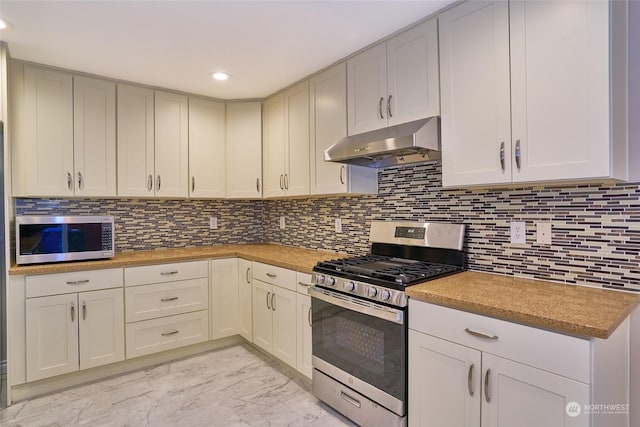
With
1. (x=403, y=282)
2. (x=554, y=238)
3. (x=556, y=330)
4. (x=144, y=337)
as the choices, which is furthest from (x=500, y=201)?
(x=144, y=337)

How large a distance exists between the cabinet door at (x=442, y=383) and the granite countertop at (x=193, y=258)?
0.92 meters

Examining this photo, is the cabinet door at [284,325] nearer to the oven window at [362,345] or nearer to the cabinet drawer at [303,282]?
the cabinet drawer at [303,282]

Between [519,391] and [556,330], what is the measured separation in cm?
28

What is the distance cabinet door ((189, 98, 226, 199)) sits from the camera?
3234 millimetres

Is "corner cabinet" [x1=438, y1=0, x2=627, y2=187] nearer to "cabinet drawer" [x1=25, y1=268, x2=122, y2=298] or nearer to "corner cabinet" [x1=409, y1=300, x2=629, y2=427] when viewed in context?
"corner cabinet" [x1=409, y1=300, x2=629, y2=427]

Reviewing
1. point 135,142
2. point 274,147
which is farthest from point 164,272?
point 274,147

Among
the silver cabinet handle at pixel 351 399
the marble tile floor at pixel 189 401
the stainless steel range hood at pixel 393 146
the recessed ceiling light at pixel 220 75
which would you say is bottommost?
the marble tile floor at pixel 189 401

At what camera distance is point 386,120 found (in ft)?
7.09

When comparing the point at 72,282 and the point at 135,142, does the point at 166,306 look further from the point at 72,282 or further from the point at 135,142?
the point at 135,142

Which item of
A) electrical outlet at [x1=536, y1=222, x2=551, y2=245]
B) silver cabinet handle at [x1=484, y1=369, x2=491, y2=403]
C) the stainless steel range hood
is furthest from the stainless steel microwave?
electrical outlet at [x1=536, y1=222, x2=551, y2=245]

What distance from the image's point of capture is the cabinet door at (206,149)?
3.23 m

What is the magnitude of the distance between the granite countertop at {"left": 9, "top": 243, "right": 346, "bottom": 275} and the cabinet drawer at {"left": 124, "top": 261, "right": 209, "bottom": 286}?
0.04 metres

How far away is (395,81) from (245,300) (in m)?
2.14

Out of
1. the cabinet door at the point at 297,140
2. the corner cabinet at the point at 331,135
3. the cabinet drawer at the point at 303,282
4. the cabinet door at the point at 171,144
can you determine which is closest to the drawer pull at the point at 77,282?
the cabinet door at the point at 171,144
